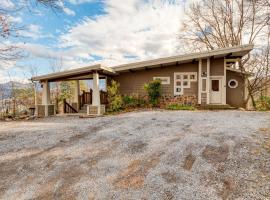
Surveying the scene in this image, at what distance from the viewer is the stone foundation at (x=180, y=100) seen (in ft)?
40.2

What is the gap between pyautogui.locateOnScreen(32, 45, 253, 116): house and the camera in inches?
463

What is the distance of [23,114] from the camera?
42.1ft

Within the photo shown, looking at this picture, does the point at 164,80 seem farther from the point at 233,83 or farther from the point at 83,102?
the point at 83,102

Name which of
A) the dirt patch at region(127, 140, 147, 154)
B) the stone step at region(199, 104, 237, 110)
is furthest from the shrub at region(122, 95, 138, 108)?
the dirt patch at region(127, 140, 147, 154)

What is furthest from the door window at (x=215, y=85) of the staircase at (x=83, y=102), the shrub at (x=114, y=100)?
the staircase at (x=83, y=102)

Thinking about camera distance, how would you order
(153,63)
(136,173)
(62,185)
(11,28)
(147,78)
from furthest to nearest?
(147,78), (153,63), (11,28), (136,173), (62,185)

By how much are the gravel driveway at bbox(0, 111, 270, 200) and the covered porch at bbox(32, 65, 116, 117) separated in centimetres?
478

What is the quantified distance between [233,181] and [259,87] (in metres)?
15.2

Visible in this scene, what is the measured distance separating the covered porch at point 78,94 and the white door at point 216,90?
6.07 metres

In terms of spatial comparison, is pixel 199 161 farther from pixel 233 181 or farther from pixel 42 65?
pixel 42 65

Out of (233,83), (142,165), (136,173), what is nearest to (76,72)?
(142,165)

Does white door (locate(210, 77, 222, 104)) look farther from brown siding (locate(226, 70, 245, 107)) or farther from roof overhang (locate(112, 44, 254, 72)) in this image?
roof overhang (locate(112, 44, 254, 72))

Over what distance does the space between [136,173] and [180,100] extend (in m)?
9.32

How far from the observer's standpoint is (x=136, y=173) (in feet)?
11.8
